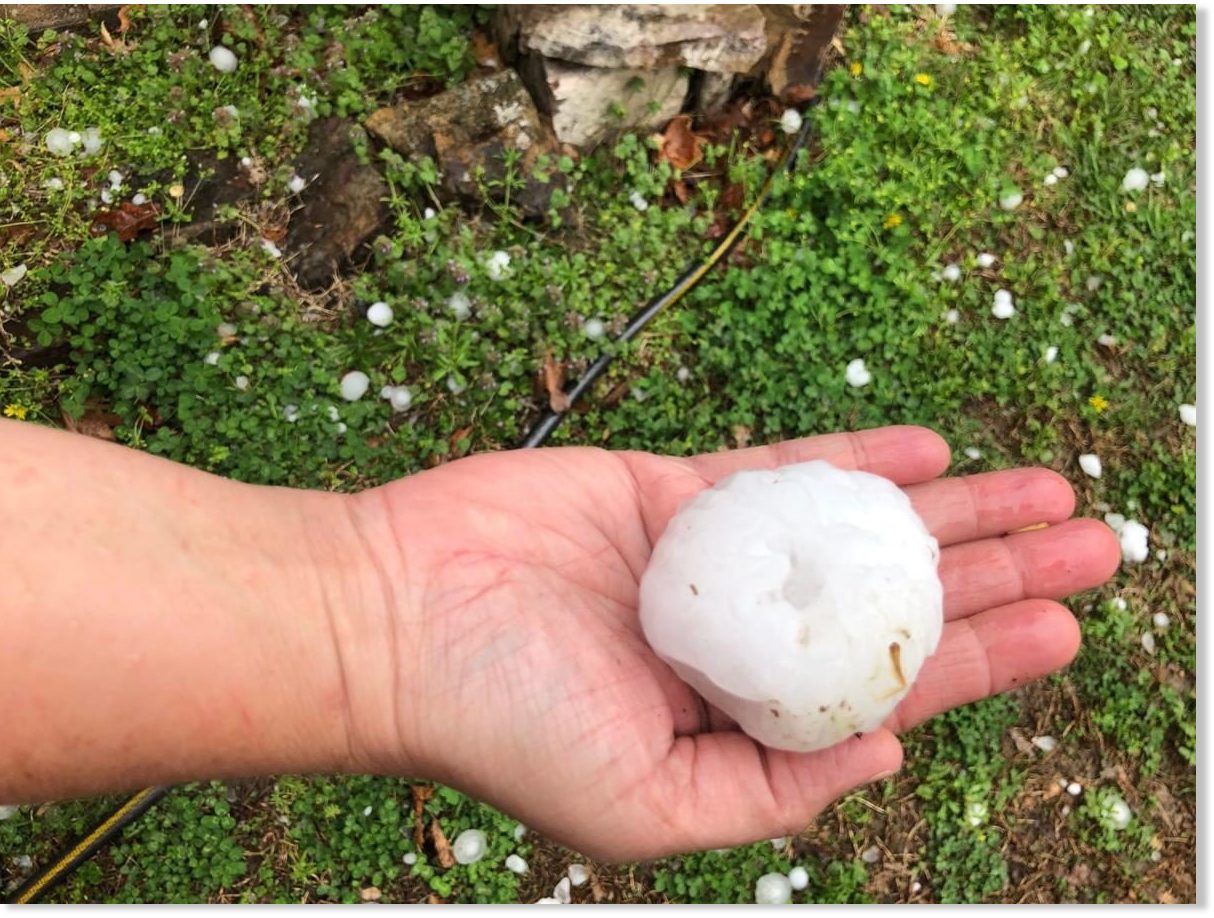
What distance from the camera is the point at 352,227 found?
3.01 meters

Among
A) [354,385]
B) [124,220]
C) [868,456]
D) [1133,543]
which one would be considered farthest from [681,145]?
[1133,543]

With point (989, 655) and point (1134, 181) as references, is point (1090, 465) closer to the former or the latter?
point (1134, 181)

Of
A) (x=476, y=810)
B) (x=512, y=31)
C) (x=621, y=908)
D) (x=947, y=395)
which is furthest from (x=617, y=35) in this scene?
(x=621, y=908)

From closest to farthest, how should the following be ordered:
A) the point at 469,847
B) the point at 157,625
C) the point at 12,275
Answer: the point at 157,625 → the point at 469,847 → the point at 12,275

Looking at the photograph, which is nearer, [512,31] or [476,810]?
[476,810]

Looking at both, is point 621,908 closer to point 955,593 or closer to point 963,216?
point 955,593

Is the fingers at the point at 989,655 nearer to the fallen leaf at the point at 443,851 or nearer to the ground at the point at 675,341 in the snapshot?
the ground at the point at 675,341

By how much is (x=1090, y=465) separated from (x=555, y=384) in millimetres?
1719

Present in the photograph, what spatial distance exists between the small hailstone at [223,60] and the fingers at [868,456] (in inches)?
79.7

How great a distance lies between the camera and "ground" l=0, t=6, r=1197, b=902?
8.91ft

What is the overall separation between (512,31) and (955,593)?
7.22 ft

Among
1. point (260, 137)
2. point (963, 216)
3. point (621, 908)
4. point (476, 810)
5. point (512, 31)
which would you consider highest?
point (512, 31)

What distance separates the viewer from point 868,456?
2340 millimetres

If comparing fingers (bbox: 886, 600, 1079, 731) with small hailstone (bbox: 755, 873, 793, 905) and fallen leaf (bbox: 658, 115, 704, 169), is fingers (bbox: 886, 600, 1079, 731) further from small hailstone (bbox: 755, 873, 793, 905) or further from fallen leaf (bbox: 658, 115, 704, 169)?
fallen leaf (bbox: 658, 115, 704, 169)
